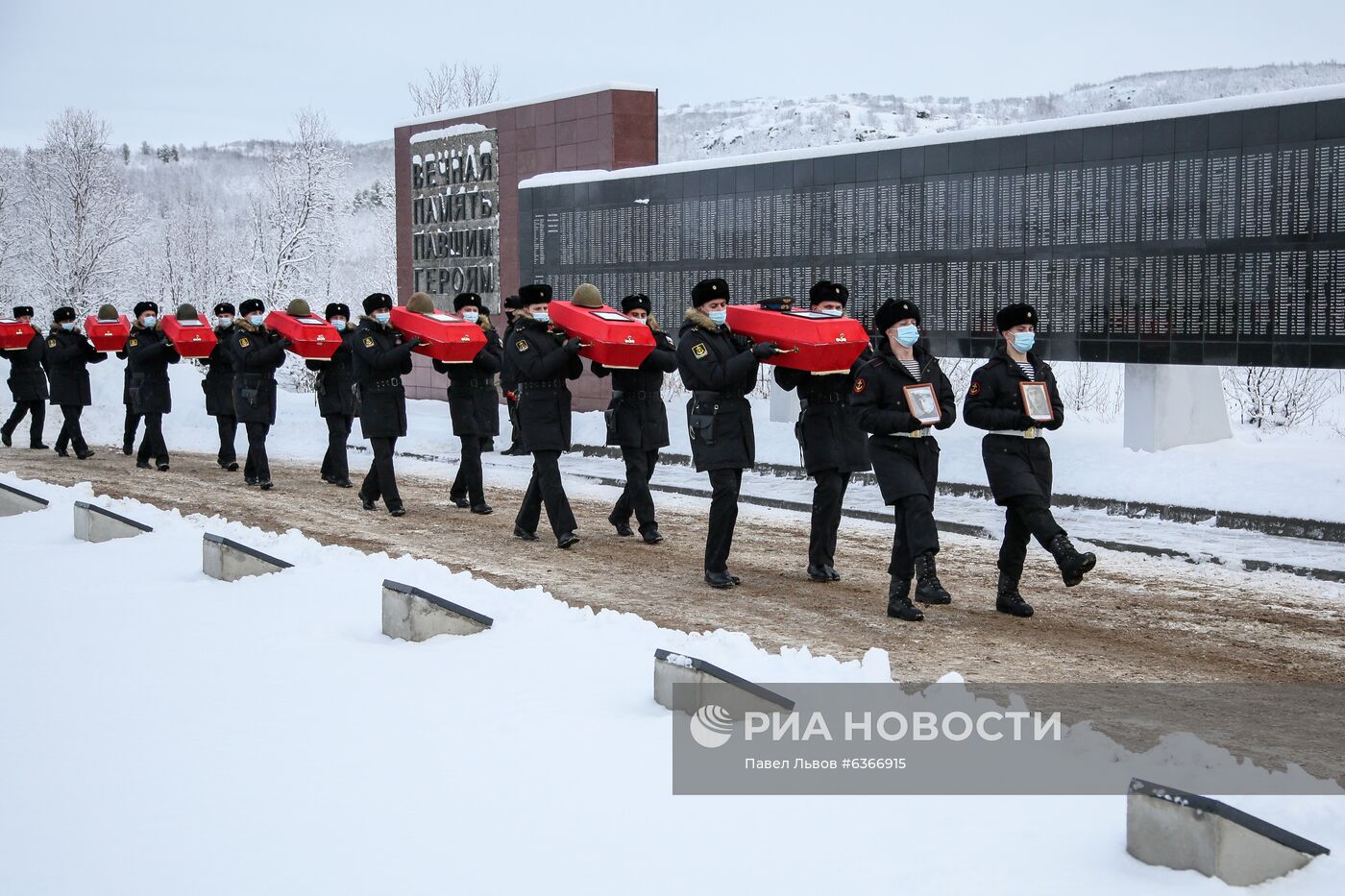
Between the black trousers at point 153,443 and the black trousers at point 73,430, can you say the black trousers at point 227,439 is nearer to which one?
the black trousers at point 153,443

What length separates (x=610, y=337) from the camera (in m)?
10.6

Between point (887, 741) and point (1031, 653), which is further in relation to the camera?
point (1031, 653)

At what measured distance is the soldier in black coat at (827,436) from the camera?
9227mm

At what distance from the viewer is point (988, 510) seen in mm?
12758

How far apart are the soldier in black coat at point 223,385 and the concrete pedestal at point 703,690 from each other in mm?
11688

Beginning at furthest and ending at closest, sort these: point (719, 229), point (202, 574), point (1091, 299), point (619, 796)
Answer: point (719, 229), point (1091, 299), point (202, 574), point (619, 796)

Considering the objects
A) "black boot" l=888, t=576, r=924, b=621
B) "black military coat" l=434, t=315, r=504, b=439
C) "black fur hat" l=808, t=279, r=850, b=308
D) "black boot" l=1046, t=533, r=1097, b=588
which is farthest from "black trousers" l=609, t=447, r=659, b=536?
"black boot" l=1046, t=533, r=1097, b=588

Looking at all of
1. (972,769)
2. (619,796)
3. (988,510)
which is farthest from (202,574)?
(988,510)

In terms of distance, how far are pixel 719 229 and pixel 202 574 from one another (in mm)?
10810

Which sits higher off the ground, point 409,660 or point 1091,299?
point 1091,299

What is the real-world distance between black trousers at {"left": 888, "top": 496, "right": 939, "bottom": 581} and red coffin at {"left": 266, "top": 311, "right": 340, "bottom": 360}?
7969 millimetres

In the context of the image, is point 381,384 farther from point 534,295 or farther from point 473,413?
point 534,295

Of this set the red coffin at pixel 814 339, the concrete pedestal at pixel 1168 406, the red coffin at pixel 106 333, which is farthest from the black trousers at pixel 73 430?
the concrete pedestal at pixel 1168 406

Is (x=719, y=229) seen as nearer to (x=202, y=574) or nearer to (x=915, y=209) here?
(x=915, y=209)
